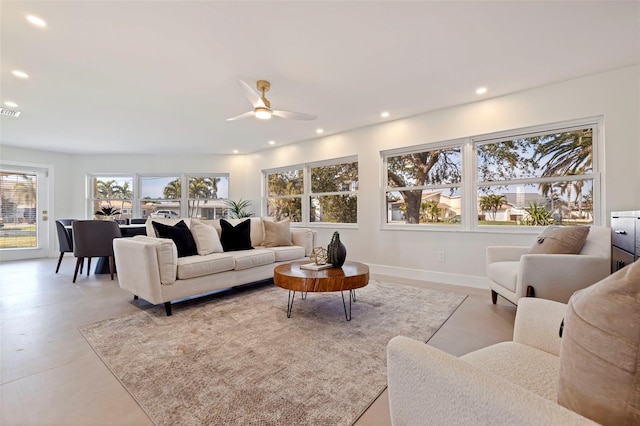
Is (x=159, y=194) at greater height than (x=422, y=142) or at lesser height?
lesser

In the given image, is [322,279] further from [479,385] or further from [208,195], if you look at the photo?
[208,195]

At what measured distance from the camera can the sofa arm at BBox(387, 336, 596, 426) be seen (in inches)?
20.5

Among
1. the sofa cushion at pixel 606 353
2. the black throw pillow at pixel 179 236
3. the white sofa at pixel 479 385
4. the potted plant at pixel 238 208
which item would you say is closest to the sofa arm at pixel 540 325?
the white sofa at pixel 479 385

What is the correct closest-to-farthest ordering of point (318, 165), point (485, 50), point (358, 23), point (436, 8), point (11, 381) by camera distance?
point (11, 381) < point (436, 8) < point (358, 23) < point (485, 50) < point (318, 165)

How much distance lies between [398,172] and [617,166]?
2381 millimetres

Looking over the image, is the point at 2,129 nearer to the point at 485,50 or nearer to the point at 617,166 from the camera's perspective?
the point at 485,50

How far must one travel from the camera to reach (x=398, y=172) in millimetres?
4359

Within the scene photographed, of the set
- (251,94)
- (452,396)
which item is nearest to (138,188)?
(251,94)

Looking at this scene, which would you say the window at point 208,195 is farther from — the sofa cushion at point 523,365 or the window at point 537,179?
the sofa cushion at point 523,365

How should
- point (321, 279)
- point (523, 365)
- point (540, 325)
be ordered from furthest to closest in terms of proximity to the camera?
point (321, 279), point (540, 325), point (523, 365)

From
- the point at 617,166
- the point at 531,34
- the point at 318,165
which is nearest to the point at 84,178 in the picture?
the point at 318,165

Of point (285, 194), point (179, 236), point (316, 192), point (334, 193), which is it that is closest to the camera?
point (179, 236)

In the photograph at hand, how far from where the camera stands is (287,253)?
3.78 meters

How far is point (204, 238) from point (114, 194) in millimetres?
4941
